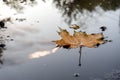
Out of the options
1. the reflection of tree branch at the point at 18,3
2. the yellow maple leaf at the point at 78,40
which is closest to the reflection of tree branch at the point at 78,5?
the reflection of tree branch at the point at 18,3

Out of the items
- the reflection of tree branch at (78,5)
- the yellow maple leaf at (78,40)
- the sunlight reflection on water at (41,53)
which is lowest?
the sunlight reflection on water at (41,53)

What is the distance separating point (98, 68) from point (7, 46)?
1.27 m

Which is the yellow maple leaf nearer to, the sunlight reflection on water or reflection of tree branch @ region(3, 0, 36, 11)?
the sunlight reflection on water

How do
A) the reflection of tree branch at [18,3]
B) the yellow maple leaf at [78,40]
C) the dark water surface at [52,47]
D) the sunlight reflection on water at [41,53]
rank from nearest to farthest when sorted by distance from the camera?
the dark water surface at [52,47]
the sunlight reflection on water at [41,53]
the yellow maple leaf at [78,40]
the reflection of tree branch at [18,3]

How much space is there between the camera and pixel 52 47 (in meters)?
3.83

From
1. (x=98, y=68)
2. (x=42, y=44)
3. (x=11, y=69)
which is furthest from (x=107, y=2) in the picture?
(x=11, y=69)

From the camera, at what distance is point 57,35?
165 inches

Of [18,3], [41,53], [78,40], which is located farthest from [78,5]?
[41,53]

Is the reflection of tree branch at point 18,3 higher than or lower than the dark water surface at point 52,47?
higher

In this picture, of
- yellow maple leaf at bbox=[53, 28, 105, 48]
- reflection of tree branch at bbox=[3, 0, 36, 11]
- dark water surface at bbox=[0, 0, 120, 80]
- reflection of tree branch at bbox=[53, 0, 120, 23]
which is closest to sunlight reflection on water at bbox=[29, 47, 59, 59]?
dark water surface at bbox=[0, 0, 120, 80]

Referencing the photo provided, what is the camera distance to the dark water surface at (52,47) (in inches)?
128

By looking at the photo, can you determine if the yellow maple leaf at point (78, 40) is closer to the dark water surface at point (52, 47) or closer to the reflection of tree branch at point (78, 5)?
the dark water surface at point (52, 47)

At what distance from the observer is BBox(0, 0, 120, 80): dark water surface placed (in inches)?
128

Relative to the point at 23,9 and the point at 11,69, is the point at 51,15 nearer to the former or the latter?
the point at 23,9
